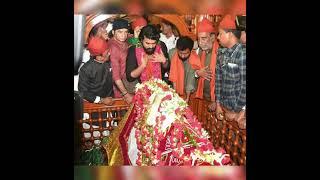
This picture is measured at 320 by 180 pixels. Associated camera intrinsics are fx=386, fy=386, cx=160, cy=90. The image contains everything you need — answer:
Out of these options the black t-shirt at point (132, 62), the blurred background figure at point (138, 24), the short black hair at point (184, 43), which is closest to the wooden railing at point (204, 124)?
the black t-shirt at point (132, 62)

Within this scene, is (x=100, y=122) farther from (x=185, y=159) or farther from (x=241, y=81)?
(x=241, y=81)

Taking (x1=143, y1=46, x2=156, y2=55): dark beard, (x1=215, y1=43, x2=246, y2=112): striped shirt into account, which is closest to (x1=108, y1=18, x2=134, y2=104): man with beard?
(x1=143, y1=46, x2=156, y2=55): dark beard

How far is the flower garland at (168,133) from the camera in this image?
2.04 m

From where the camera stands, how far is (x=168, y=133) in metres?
2.05

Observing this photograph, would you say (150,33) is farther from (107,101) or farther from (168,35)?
(107,101)

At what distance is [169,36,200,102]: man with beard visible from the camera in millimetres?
2055

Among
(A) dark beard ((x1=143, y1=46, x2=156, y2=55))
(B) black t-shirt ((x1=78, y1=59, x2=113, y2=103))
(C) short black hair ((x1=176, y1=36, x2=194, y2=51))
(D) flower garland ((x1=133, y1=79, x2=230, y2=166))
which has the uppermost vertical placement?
(C) short black hair ((x1=176, y1=36, x2=194, y2=51))

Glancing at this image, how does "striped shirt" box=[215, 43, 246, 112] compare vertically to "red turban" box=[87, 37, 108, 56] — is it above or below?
below

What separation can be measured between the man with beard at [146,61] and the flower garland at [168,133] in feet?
0.15

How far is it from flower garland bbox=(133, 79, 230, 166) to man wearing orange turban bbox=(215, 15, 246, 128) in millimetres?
174

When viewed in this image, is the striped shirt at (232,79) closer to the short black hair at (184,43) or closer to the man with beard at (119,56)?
the short black hair at (184,43)

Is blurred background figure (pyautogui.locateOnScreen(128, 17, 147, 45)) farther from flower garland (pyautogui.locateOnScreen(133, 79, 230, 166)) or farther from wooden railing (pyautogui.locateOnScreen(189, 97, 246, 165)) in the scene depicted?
wooden railing (pyautogui.locateOnScreen(189, 97, 246, 165))

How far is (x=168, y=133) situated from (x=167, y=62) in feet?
1.24

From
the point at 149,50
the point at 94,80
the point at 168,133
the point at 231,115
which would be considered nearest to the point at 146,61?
the point at 149,50
